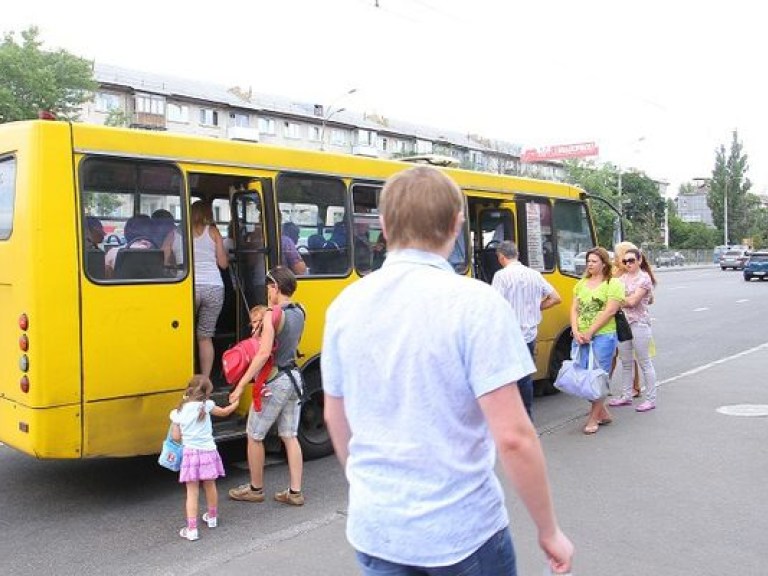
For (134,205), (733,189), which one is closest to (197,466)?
(134,205)

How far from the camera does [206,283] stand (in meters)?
6.25

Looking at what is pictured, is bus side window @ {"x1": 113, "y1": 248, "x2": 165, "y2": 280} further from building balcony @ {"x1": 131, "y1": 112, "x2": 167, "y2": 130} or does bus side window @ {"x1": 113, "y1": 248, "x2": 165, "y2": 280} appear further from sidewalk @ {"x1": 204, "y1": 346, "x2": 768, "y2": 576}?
building balcony @ {"x1": 131, "y1": 112, "x2": 167, "y2": 130}

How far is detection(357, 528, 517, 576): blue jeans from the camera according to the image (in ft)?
6.57

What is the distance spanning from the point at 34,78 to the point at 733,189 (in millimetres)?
85026

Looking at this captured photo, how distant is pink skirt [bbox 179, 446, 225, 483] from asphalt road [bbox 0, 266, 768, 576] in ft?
1.24

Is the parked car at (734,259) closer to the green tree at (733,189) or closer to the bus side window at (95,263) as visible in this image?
the green tree at (733,189)

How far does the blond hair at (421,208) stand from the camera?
6.72 ft

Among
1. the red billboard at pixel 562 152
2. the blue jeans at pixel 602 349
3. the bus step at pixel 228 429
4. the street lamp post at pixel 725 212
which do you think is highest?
the red billboard at pixel 562 152

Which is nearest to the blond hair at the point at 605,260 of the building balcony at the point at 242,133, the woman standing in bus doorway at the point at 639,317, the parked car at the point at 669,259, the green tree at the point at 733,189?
the woman standing in bus doorway at the point at 639,317

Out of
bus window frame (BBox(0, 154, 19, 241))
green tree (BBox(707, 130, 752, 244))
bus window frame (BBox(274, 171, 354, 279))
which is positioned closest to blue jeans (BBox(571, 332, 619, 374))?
bus window frame (BBox(274, 171, 354, 279))

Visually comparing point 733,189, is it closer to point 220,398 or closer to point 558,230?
point 558,230

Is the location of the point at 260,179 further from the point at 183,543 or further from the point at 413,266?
the point at 413,266

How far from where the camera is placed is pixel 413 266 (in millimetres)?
2045

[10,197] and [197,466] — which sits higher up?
[10,197]
